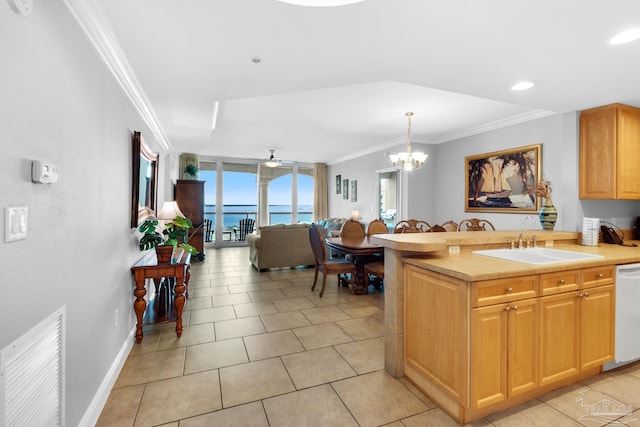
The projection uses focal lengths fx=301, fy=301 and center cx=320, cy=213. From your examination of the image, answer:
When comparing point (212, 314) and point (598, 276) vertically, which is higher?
point (598, 276)

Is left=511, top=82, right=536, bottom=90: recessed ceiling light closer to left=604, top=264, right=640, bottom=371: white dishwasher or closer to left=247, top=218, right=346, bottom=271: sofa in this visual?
left=604, top=264, right=640, bottom=371: white dishwasher

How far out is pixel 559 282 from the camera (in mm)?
1988

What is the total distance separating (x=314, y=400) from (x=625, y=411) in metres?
1.99

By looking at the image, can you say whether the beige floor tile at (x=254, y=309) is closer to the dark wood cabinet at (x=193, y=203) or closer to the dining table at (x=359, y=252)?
the dining table at (x=359, y=252)

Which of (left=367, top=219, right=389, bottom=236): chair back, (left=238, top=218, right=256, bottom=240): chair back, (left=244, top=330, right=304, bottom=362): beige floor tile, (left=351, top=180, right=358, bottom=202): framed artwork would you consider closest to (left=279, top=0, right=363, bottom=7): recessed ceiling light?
(left=244, top=330, right=304, bottom=362): beige floor tile

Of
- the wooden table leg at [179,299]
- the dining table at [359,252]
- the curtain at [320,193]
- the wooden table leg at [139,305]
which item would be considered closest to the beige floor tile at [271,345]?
the wooden table leg at [179,299]

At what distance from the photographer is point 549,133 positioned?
4125mm

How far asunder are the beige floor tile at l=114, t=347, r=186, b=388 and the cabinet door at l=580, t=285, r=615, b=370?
2954 millimetres

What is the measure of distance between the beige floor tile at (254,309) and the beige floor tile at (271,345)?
0.59 metres

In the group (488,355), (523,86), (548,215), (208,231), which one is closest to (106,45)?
(488,355)

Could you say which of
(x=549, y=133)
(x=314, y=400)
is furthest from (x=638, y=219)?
(x=314, y=400)

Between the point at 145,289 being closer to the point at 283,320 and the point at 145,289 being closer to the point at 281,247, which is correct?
the point at 283,320

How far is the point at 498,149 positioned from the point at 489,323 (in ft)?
13.1

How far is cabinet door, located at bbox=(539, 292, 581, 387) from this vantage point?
1.94 metres
